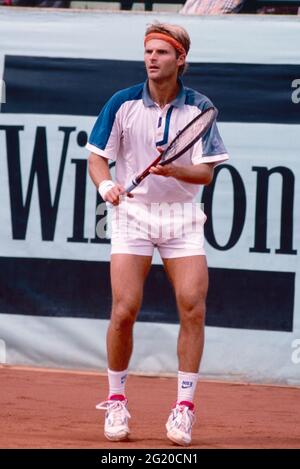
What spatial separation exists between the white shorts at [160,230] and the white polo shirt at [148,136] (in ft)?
0.17

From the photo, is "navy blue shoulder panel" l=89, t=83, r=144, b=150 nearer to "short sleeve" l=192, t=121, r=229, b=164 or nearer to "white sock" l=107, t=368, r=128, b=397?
"short sleeve" l=192, t=121, r=229, b=164

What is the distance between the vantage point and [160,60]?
18.7 ft

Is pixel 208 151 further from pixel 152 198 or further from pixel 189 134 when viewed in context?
pixel 152 198

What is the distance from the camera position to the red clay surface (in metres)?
5.75

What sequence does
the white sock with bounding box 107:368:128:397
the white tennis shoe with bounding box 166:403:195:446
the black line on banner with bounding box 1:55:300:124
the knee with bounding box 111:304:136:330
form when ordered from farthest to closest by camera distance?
the black line on banner with bounding box 1:55:300:124 → the white sock with bounding box 107:368:128:397 → the knee with bounding box 111:304:136:330 → the white tennis shoe with bounding box 166:403:195:446

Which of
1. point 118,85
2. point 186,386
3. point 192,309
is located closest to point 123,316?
point 192,309

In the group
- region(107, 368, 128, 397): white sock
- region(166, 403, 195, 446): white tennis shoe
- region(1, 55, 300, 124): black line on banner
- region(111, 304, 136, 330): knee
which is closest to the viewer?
region(166, 403, 195, 446): white tennis shoe

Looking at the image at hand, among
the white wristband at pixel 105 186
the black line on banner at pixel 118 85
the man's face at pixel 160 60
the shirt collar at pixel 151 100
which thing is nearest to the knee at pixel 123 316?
the white wristband at pixel 105 186

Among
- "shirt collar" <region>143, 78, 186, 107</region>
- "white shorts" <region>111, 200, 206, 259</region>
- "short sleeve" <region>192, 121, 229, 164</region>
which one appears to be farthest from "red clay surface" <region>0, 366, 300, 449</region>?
"shirt collar" <region>143, 78, 186, 107</region>

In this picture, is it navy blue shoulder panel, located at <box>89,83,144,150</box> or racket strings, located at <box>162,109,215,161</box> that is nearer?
racket strings, located at <box>162,109,215,161</box>

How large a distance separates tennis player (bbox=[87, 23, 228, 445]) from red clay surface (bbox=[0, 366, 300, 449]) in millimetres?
260
